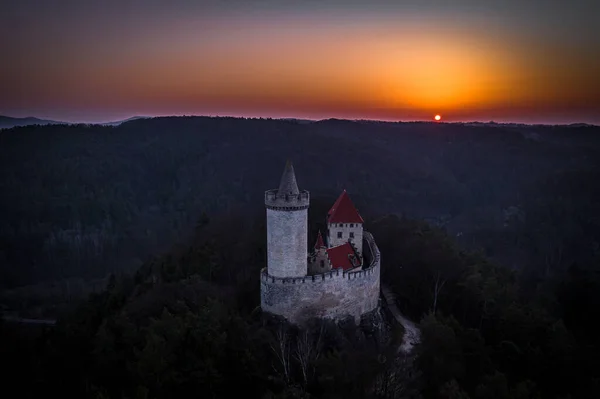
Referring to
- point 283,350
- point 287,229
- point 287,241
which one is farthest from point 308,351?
point 287,229

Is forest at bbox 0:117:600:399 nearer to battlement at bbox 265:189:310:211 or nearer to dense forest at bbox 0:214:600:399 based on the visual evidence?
dense forest at bbox 0:214:600:399

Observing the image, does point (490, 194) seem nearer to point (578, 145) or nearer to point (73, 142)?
point (578, 145)

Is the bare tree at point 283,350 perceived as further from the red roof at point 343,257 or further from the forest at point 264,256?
the red roof at point 343,257

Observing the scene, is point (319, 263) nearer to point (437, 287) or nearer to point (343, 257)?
point (343, 257)

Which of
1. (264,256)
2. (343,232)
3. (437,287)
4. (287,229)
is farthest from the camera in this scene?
(264,256)

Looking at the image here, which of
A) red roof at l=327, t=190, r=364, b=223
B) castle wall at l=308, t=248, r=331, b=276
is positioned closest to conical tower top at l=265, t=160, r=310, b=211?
castle wall at l=308, t=248, r=331, b=276
